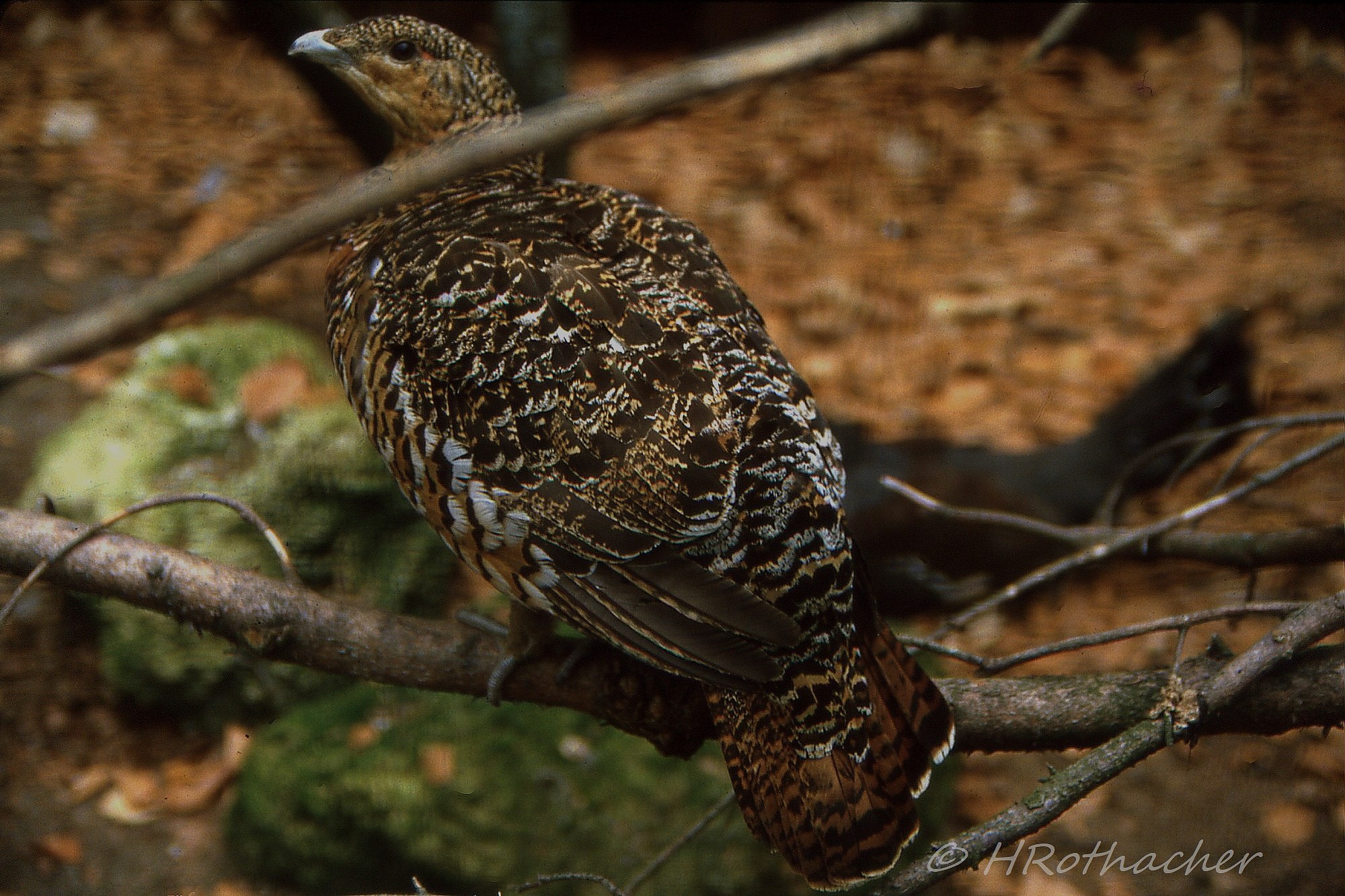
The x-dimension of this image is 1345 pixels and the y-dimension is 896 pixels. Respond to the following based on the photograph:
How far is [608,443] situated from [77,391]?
441 centimetres

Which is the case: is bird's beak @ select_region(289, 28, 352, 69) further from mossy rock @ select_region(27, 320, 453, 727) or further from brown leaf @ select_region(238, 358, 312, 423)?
brown leaf @ select_region(238, 358, 312, 423)

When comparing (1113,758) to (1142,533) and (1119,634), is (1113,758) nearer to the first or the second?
(1119,634)

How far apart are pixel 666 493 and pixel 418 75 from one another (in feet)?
5.67

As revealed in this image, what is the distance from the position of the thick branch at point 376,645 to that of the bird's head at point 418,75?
1512mm

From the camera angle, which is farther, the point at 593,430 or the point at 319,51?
the point at 319,51

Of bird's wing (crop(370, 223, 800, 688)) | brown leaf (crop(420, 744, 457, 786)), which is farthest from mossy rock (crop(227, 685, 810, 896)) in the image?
bird's wing (crop(370, 223, 800, 688))

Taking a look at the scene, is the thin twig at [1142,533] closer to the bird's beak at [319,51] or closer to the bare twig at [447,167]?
the bare twig at [447,167]

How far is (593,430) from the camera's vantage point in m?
2.45

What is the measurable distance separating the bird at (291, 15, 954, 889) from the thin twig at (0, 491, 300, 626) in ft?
1.16

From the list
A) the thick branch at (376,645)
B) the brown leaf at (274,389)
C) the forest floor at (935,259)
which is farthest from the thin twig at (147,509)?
the brown leaf at (274,389)

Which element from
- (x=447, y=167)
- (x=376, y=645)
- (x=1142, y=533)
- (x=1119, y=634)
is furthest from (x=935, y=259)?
(x=447, y=167)

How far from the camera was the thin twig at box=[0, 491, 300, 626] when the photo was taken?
7.73 ft

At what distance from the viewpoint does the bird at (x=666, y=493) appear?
2.34 m

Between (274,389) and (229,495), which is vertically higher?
(274,389)
